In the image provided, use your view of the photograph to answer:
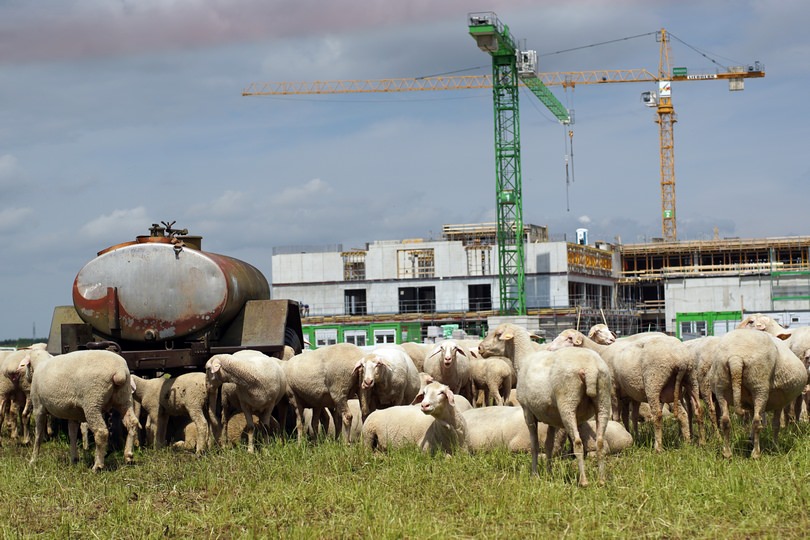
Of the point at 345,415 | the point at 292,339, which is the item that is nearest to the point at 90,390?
the point at 345,415

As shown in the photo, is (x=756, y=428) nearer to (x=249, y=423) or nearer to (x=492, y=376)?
(x=249, y=423)

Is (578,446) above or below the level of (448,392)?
below

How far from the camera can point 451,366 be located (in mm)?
18516

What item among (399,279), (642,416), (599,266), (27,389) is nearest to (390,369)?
(642,416)

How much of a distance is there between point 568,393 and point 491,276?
7408 centimetres

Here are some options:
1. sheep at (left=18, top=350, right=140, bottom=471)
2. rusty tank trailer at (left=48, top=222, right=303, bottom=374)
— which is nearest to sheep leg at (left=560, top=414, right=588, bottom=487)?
sheep at (left=18, top=350, right=140, bottom=471)

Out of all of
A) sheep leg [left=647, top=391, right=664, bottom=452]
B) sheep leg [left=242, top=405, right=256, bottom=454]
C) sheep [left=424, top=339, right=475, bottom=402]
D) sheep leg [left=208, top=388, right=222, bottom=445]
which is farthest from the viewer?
sheep [left=424, top=339, right=475, bottom=402]

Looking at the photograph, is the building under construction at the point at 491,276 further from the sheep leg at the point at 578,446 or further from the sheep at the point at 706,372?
the sheep leg at the point at 578,446

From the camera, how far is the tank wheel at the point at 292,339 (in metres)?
19.6

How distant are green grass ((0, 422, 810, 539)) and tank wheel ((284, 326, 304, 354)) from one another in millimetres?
5985

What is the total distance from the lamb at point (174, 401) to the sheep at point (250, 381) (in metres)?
0.24

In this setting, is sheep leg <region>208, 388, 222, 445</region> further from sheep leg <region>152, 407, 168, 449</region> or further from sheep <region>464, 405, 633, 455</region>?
sheep <region>464, 405, 633, 455</region>

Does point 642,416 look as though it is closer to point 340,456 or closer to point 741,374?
point 741,374

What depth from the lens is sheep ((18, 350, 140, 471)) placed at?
13867 millimetres
